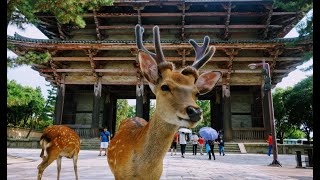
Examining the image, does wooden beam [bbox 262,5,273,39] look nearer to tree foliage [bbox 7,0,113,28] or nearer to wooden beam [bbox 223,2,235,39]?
wooden beam [bbox 223,2,235,39]

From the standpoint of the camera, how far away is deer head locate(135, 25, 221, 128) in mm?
2043

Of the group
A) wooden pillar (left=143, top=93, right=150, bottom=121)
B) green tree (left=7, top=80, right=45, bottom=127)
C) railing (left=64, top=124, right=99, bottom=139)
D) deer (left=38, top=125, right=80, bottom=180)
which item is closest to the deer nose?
deer (left=38, top=125, right=80, bottom=180)

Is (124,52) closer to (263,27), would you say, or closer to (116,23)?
(116,23)

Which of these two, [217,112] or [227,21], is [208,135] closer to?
[217,112]

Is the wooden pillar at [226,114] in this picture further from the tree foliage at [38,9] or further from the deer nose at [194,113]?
the deer nose at [194,113]

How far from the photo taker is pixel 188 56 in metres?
Result: 18.5

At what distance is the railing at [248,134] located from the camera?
1827cm

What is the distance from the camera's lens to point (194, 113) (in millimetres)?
1962

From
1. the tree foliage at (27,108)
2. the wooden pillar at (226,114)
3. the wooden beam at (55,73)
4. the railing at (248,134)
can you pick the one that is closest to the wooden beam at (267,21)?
the wooden pillar at (226,114)

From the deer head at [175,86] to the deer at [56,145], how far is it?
110 inches

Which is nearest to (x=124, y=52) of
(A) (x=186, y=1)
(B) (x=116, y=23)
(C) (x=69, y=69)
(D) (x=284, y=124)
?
(B) (x=116, y=23)

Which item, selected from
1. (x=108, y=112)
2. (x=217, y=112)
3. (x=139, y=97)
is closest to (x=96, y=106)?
(x=139, y=97)

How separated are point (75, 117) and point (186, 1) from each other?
1150cm
